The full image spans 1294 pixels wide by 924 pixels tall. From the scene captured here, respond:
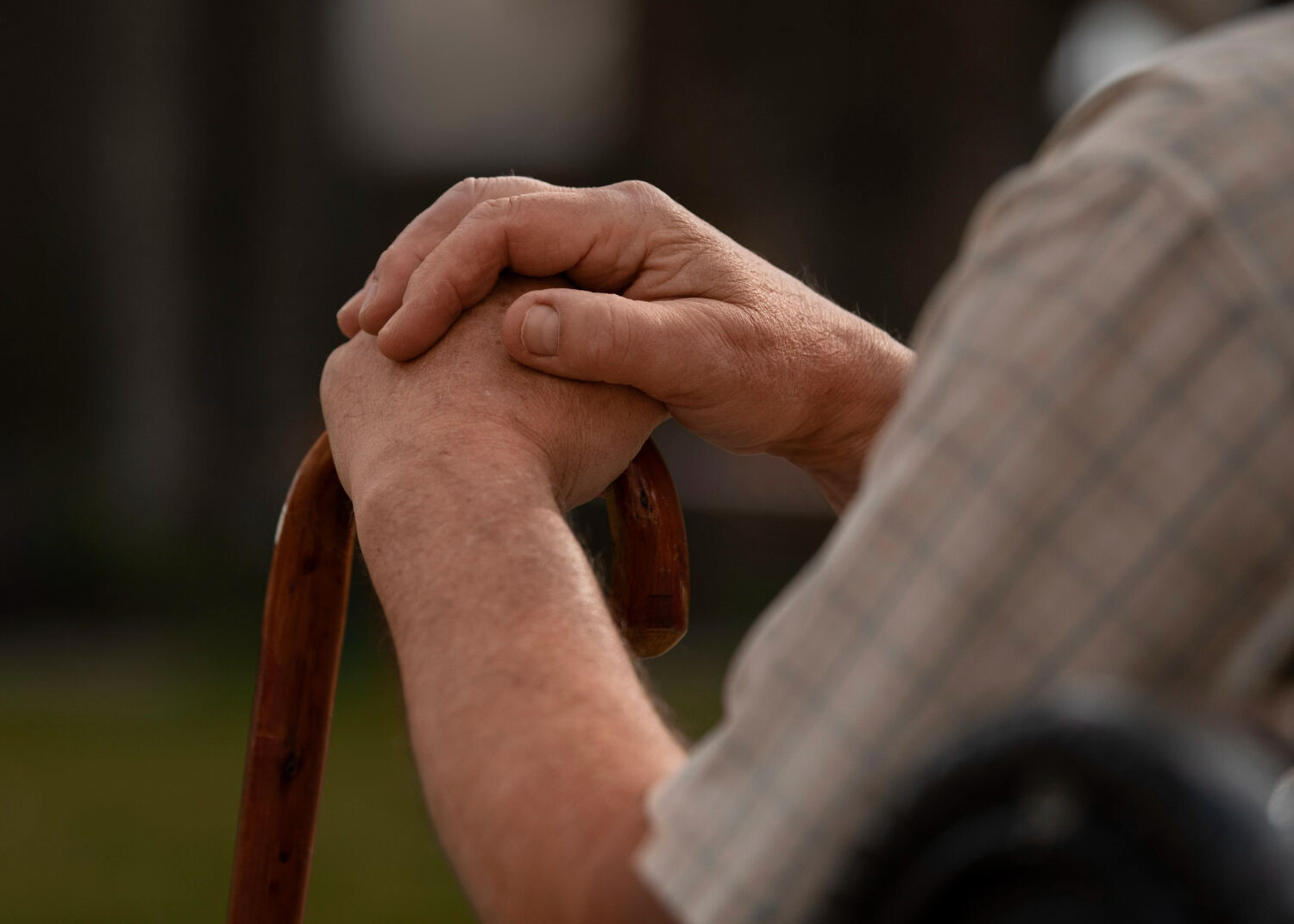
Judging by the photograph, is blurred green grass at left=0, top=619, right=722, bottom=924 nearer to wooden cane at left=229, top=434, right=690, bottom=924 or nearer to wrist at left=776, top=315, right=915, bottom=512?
wrist at left=776, top=315, right=915, bottom=512

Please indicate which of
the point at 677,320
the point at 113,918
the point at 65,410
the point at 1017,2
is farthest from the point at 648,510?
the point at 1017,2

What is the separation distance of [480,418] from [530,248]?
0.56 ft

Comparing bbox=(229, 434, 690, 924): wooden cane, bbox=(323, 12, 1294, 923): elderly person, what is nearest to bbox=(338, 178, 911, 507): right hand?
bbox=(229, 434, 690, 924): wooden cane

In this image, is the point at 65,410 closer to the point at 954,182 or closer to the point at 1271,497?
the point at 954,182

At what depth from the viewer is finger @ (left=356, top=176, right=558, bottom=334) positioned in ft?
3.73

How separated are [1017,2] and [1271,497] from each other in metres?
9.17

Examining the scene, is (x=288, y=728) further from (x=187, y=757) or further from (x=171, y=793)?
(x=187, y=757)

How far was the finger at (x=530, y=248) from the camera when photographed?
1092 millimetres

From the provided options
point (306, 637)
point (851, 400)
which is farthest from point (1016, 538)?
point (851, 400)

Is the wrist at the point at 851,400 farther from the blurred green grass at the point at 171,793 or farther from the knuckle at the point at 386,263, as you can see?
the blurred green grass at the point at 171,793

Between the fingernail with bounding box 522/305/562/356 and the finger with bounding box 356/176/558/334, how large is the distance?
5.4 inches

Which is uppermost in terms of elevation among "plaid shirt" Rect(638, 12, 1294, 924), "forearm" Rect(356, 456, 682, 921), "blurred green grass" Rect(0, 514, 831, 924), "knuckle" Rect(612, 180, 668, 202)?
"plaid shirt" Rect(638, 12, 1294, 924)

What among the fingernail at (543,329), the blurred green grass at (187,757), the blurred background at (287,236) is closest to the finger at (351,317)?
the fingernail at (543,329)

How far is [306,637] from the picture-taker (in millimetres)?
1039
